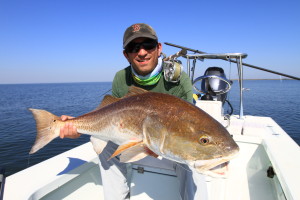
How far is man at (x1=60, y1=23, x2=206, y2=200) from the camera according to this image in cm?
274

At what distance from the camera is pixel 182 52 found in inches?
170

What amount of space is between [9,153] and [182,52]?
11.8m

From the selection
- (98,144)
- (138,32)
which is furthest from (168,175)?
(138,32)

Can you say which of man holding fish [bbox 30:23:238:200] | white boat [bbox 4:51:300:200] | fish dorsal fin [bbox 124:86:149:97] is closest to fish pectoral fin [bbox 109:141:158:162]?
man holding fish [bbox 30:23:238:200]

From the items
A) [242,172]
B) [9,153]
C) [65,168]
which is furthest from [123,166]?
[9,153]

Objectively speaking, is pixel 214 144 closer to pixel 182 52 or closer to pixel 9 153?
pixel 182 52

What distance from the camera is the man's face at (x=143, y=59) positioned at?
285 centimetres

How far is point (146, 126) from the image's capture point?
203cm

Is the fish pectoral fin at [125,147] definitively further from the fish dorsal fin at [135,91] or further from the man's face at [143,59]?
the man's face at [143,59]

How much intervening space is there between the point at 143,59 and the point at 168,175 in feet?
6.42

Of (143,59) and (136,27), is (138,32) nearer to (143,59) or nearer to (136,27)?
(136,27)

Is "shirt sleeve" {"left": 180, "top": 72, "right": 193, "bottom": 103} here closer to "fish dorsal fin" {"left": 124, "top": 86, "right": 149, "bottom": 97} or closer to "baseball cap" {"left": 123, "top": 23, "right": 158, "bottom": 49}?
"baseball cap" {"left": 123, "top": 23, "right": 158, "bottom": 49}

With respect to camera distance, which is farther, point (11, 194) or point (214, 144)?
point (11, 194)

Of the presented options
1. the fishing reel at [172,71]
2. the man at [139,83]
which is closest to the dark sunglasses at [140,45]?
the man at [139,83]
